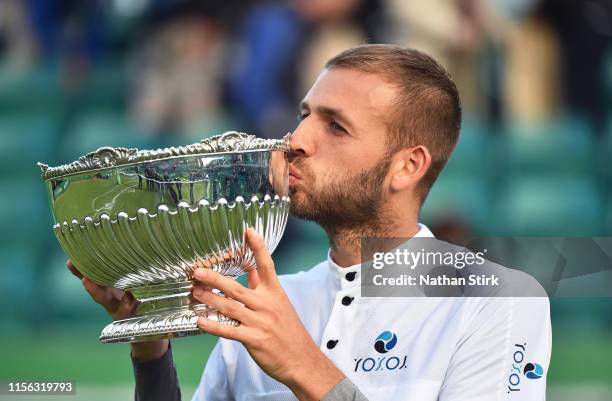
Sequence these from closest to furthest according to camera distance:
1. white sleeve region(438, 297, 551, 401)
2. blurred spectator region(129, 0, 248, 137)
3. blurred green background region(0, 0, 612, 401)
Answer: white sleeve region(438, 297, 551, 401) → blurred green background region(0, 0, 612, 401) → blurred spectator region(129, 0, 248, 137)

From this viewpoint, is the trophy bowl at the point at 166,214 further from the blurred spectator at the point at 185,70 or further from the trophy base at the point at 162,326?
the blurred spectator at the point at 185,70

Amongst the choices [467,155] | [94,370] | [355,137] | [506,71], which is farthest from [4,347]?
[355,137]

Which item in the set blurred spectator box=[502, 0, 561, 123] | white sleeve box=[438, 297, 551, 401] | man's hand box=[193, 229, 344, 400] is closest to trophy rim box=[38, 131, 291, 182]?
man's hand box=[193, 229, 344, 400]

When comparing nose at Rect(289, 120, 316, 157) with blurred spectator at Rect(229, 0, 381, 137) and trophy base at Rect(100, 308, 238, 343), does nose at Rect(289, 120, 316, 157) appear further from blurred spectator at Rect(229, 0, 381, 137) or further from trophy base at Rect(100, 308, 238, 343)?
blurred spectator at Rect(229, 0, 381, 137)

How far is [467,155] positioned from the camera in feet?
19.4

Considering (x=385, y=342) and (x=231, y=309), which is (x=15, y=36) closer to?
(x=385, y=342)

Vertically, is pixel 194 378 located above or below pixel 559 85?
below

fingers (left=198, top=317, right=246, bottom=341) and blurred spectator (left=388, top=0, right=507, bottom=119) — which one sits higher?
blurred spectator (left=388, top=0, right=507, bottom=119)

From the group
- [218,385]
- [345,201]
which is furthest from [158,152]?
[218,385]

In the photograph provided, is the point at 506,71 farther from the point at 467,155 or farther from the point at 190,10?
the point at 190,10

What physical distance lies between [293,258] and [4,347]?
1548 millimetres

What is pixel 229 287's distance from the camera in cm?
169

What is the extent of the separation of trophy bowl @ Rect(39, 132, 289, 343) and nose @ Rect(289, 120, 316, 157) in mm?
184

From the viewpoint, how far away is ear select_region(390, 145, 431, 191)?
2289 millimetres
